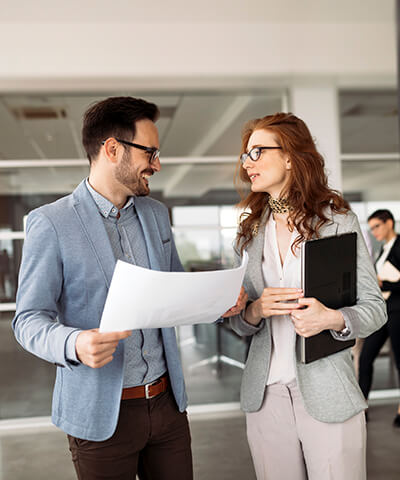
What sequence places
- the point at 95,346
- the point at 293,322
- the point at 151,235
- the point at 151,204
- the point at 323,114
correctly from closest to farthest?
1. the point at 95,346
2. the point at 293,322
3. the point at 151,235
4. the point at 151,204
5. the point at 323,114

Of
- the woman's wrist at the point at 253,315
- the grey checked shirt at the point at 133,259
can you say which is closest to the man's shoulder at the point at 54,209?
the grey checked shirt at the point at 133,259

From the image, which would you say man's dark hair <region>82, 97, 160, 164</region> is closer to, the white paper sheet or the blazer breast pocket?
the blazer breast pocket

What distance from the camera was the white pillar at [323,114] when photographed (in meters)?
4.83

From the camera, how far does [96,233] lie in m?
1.53

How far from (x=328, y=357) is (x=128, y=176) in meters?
0.90

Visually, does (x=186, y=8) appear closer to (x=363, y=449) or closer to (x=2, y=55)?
(x=2, y=55)

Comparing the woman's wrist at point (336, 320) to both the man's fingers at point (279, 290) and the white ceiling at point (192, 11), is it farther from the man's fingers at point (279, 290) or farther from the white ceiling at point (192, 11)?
the white ceiling at point (192, 11)

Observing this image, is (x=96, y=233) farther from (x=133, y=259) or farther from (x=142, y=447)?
(x=142, y=447)

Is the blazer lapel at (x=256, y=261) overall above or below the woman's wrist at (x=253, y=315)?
above

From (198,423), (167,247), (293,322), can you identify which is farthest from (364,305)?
(198,423)

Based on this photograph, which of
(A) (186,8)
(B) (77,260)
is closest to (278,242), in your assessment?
(B) (77,260)

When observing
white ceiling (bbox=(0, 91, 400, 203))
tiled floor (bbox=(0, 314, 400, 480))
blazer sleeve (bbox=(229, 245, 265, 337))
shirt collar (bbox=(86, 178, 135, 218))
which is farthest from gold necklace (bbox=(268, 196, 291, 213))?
white ceiling (bbox=(0, 91, 400, 203))

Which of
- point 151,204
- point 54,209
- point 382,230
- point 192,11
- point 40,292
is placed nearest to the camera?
point 40,292

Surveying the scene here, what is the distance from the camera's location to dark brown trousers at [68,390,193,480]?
1521mm
